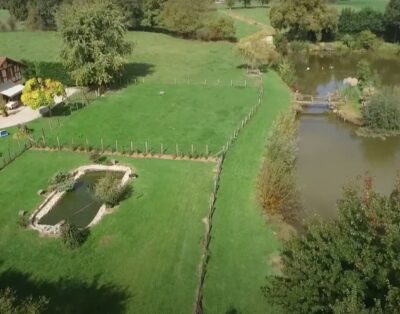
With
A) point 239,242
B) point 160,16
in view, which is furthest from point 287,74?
point 160,16

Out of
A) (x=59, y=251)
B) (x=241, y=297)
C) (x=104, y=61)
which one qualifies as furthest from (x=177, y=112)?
(x=241, y=297)

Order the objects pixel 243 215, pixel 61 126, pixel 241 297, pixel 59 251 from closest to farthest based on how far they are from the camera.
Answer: pixel 241 297 → pixel 59 251 → pixel 243 215 → pixel 61 126

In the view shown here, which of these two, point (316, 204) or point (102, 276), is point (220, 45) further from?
point (102, 276)

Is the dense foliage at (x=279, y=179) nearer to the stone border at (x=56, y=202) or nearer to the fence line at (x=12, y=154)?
the stone border at (x=56, y=202)

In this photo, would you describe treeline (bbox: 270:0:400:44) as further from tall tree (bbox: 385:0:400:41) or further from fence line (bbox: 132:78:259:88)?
fence line (bbox: 132:78:259:88)

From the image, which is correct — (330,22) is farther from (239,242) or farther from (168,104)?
(239,242)

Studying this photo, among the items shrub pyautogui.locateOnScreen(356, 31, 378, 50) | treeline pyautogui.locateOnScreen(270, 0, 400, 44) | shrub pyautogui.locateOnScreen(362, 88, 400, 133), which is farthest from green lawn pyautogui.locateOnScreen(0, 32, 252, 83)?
shrub pyautogui.locateOnScreen(356, 31, 378, 50)
